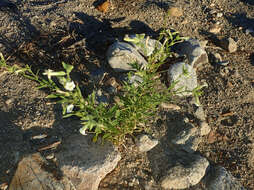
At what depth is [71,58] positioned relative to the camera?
11.6 feet

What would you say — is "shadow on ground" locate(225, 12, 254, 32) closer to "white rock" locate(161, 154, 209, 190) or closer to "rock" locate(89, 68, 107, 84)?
"rock" locate(89, 68, 107, 84)

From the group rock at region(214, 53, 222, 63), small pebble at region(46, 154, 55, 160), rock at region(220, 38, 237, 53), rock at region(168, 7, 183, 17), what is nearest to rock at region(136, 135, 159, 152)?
small pebble at region(46, 154, 55, 160)

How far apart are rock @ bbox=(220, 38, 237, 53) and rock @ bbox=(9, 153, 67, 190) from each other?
3.25 m

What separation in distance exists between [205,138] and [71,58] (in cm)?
207

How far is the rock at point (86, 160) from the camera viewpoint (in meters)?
2.50

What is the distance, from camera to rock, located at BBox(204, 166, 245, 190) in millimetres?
2781

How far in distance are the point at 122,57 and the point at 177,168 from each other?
1541 millimetres

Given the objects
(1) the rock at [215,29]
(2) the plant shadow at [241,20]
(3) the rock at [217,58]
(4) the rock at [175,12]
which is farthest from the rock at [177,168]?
(2) the plant shadow at [241,20]

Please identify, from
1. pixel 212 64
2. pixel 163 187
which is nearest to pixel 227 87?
pixel 212 64

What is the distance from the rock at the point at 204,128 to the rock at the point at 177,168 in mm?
400

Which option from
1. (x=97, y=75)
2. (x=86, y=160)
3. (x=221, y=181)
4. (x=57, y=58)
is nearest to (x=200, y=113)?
(x=221, y=181)

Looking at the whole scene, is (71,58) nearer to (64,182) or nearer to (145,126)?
(145,126)

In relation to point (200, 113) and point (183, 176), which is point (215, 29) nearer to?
point (200, 113)

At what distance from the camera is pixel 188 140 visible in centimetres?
310
